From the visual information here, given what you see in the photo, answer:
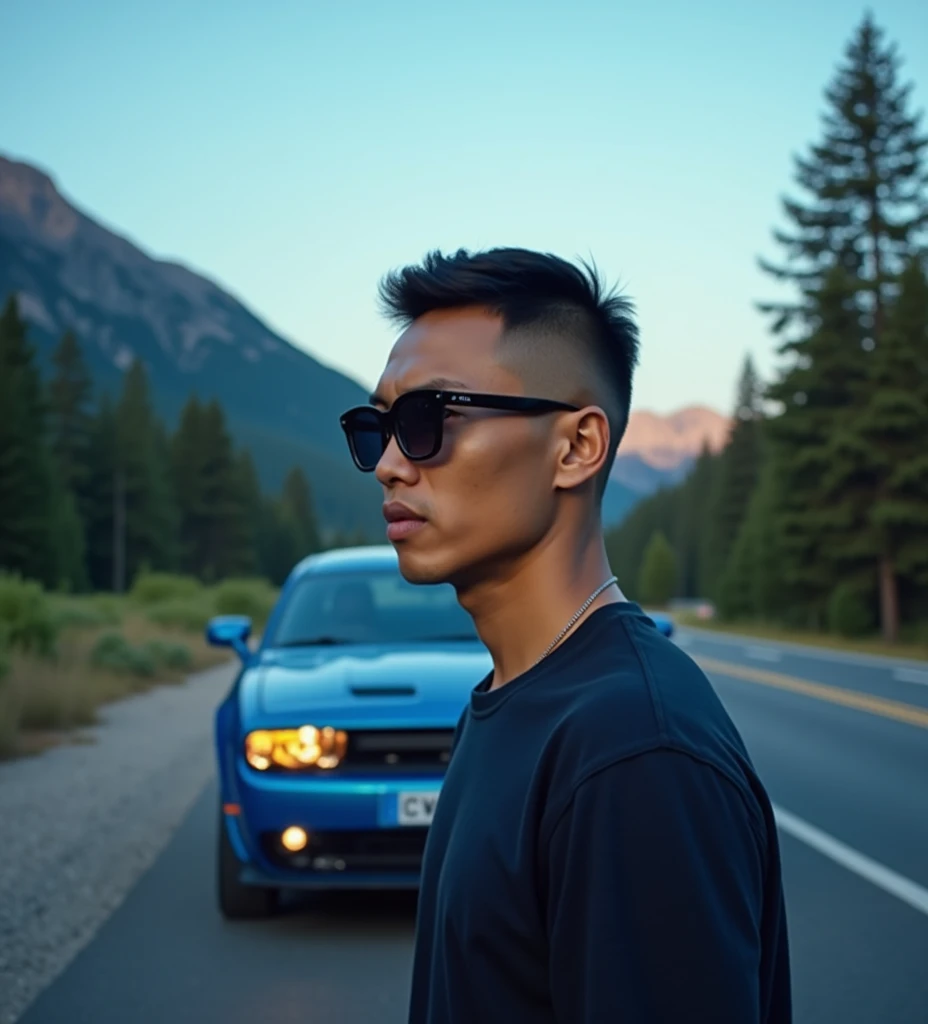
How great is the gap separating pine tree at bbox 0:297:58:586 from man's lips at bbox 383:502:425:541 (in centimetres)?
6273

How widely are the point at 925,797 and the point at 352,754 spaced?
571 centimetres

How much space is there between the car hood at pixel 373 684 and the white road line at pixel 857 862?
7.08 ft

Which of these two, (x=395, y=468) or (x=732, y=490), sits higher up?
(x=732, y=490)

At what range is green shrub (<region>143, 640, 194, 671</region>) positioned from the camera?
82.8 ft

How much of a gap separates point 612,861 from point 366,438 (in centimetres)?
104

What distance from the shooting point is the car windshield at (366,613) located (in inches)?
305

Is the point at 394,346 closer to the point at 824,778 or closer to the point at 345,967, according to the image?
the point at 345,967

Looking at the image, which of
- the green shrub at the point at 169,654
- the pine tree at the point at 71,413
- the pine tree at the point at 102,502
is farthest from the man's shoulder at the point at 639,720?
the pine tree at the point at 102,502

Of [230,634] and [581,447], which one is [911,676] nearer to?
[230,634]

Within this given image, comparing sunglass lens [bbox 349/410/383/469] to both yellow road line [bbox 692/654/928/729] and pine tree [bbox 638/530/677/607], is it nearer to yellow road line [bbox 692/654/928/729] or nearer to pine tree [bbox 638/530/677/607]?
yellow road line [bbox 692/654/928/729]

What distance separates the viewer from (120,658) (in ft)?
72.8

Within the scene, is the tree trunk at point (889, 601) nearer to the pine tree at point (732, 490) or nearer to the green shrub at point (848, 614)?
the green shrub at point (848, 614)

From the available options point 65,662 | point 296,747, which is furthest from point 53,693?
point 296,747

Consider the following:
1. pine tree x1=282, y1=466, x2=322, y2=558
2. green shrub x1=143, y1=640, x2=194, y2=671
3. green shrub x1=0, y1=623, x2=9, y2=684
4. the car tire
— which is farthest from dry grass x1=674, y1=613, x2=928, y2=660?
pine tree x1=282, y1=466, x2=322, y2=558
